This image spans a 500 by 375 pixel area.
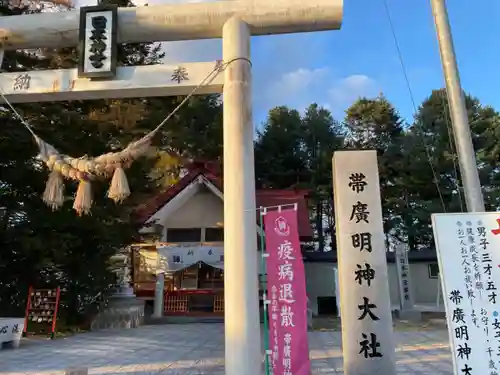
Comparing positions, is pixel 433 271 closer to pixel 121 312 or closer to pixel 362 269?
pixel 121 312

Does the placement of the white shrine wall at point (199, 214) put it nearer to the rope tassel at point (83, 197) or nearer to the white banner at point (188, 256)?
the white banner at point (188, 256)

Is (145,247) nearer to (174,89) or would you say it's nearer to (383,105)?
(174,89)

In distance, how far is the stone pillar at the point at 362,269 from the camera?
4.17 m

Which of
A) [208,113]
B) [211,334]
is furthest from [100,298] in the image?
[208,113]

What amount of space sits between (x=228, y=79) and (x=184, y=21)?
989 millimetres

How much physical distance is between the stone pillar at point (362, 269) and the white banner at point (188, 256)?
32.3 feet

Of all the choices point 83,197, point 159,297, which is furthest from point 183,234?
point 83,197

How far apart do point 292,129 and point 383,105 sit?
20.1 ft

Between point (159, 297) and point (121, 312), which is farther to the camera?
point (159, 297)

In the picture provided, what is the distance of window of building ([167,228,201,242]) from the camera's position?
52.1 feet

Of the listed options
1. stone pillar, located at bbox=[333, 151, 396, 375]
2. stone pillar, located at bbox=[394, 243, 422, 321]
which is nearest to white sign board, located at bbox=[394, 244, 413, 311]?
stone pillar, located at bbox=[394, 243, 422, 321]

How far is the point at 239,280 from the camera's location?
14.0 ft

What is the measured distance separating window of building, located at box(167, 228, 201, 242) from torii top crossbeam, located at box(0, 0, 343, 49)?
1120cm

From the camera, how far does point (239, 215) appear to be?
4379 mm
